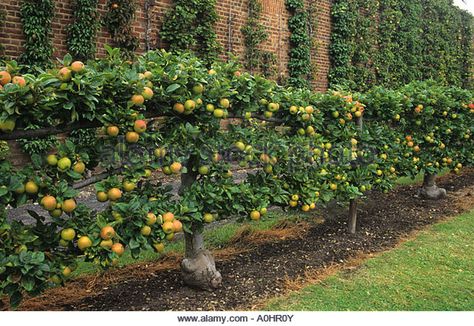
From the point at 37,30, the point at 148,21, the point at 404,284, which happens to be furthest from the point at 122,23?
the point at 404,284

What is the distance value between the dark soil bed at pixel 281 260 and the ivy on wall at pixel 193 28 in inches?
161

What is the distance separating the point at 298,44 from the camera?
10234 mm

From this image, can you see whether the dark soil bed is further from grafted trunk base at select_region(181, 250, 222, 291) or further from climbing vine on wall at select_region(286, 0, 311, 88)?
climbing vine on wall at select_region(286, 0, 311, 88)

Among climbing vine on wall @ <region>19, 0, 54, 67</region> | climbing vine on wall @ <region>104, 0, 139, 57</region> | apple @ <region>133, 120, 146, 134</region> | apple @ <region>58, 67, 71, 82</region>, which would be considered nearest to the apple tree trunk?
apple @ <region>133, 120, 146, 134</region>

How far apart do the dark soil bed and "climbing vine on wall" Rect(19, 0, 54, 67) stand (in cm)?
409

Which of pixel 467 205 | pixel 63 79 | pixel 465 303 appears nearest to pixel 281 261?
pixel 465 303

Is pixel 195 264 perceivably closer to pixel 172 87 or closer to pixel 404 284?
pixel 172 87

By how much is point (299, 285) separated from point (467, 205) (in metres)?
3.76

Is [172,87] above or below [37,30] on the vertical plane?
below

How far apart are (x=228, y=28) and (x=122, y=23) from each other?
2.48 m

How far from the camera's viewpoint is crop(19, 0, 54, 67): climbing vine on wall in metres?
6.05

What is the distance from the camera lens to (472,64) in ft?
56.9

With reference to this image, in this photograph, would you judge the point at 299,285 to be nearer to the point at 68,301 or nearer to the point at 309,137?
the point at 309,137

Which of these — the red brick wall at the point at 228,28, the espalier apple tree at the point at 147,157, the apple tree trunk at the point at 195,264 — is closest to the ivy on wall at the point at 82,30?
the red brick wall at the point at 228,28
